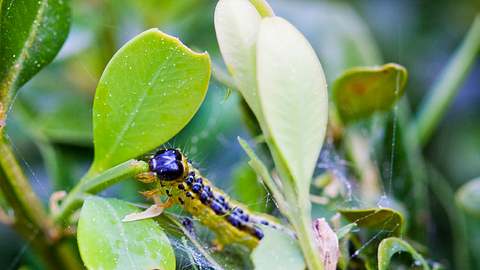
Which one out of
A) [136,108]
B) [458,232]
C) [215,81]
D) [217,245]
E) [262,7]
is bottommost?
[458,232]

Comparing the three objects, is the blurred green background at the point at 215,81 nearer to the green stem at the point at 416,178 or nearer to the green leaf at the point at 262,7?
the green stem at the point at 416,178

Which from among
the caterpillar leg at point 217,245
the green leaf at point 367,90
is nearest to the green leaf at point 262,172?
the caterpillar leg at point 217,245

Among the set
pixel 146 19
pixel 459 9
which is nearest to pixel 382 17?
pixel 459 9

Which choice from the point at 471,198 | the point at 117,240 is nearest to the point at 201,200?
the point at 117,240

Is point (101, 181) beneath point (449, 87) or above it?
above

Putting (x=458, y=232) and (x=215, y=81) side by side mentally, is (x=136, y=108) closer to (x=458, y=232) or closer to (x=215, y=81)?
(x=215, y=81)

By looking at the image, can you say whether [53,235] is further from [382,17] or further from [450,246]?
[382,17]
